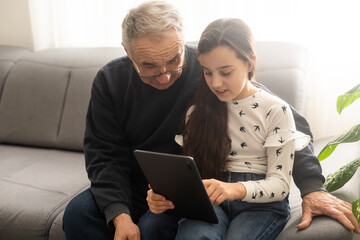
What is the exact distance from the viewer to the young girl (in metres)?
1.14

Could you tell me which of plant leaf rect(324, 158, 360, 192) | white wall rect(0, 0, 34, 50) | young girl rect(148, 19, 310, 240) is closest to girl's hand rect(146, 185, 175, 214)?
young girl rect(148, 19, 310, 240)

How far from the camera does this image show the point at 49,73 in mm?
2174

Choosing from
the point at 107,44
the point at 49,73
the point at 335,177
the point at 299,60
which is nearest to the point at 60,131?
the point at 49,73

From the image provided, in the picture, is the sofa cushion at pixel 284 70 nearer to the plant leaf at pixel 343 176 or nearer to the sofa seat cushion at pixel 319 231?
the plant leaf at pixel 343 176

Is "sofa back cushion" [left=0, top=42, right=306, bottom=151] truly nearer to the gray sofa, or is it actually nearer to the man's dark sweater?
the gray sofa

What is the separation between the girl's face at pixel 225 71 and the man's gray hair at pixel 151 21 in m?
0.15

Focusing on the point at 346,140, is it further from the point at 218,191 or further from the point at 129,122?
the point at 129,122

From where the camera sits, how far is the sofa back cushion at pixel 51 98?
2076 millimetres

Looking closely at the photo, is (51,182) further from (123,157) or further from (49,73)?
(49,73)

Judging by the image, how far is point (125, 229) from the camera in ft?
4.06

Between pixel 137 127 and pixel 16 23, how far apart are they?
5.39 ft

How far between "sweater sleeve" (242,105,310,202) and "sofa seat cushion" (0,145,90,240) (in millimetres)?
807

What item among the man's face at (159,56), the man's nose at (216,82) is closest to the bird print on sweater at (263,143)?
the man's nose at (216,82)

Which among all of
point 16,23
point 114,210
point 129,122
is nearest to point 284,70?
point 129,122
